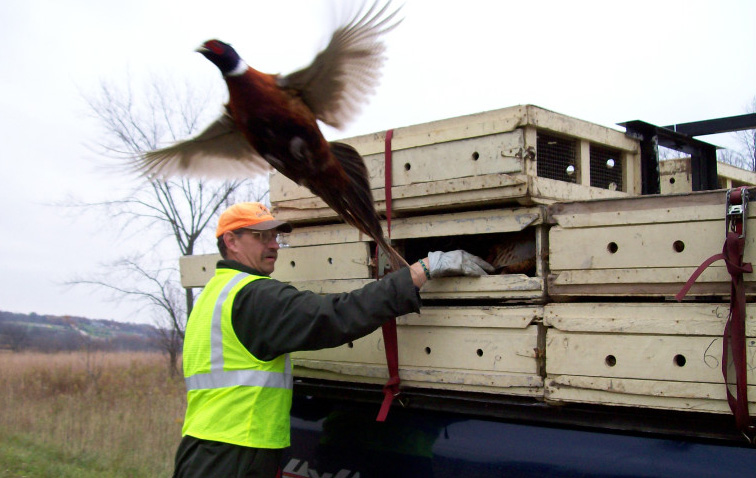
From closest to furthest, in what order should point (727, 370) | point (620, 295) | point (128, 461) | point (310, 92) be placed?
point (727, 370)
point (620, 295)
point (310, 92)
point (128, 461)

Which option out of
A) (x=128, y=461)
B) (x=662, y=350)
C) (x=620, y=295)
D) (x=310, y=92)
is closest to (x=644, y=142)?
(x=620, y=295)

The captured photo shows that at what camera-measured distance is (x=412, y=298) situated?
8.20 ft

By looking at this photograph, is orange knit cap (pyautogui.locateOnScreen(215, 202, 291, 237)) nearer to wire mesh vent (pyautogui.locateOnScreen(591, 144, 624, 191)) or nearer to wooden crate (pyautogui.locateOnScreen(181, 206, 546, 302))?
wooden crate (pyautogui.locateOnScreen(181, 206, 546, 302))

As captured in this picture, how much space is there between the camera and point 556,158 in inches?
114

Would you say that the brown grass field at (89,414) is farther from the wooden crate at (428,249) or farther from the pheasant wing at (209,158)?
the wooden crate at (428,249)

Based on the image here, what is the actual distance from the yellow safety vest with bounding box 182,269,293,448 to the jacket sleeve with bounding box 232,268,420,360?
58mm

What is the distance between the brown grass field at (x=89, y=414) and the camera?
23.0ft

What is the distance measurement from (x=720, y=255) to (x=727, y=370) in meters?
0.34

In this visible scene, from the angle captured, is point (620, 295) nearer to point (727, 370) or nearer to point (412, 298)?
point (727, 370)

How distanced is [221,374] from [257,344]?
0.20 m

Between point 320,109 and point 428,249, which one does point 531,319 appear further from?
point 320,109

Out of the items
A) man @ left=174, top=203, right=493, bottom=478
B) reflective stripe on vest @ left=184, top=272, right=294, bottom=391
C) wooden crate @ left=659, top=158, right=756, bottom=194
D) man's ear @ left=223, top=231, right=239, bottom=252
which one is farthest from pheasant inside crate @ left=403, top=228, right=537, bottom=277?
wooden crate @ left=659, top=158, right=756, bottom=194

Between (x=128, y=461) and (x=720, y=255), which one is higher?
(x=720, y=255)

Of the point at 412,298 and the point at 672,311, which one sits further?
the point at 412,298
